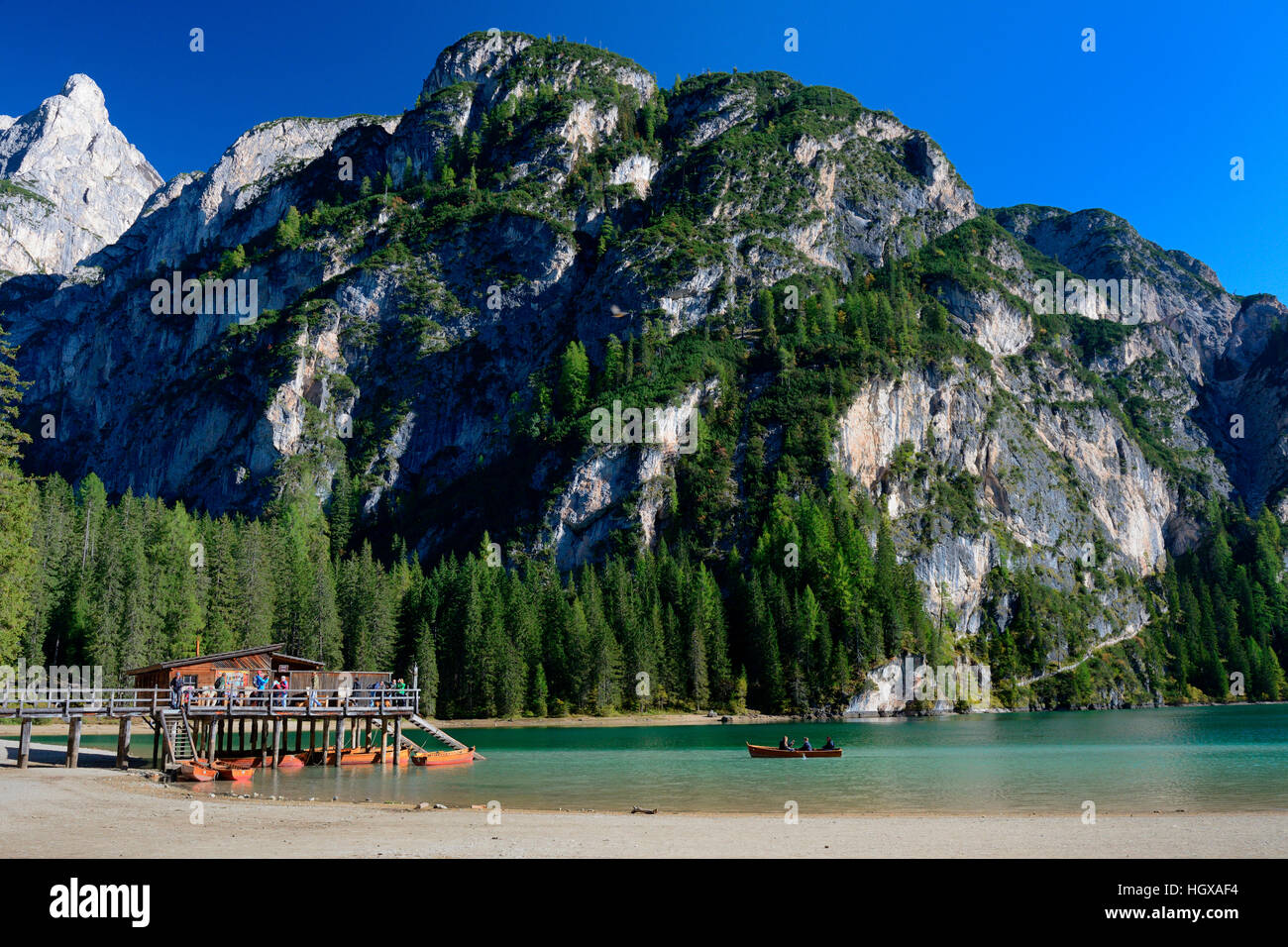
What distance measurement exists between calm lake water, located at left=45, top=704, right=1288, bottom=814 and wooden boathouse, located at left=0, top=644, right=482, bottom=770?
3.20 m

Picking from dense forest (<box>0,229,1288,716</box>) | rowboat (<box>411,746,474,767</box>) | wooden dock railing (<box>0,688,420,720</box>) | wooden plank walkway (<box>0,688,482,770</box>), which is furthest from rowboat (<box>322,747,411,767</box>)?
dense forest (<box>0,229,1288,716</box>)

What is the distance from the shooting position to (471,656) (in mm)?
96625

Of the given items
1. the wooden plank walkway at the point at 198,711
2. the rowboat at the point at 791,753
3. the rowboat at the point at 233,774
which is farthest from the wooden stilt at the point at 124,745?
the rowboat at the point at 791,753

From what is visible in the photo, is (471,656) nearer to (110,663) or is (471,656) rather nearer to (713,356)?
(110,663)

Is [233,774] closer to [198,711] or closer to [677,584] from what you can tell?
[198,711]

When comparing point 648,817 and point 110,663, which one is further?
point 110,663

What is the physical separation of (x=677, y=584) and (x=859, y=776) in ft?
235

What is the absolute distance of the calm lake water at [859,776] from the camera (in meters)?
33.4

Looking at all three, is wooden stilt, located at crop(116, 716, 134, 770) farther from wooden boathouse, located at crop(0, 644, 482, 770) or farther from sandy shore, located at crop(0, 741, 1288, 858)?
sandy shore, located at crop(0, 741, 1288, 858)

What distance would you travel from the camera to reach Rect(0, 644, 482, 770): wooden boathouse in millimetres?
41500

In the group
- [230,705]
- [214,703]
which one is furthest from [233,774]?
[214,703]

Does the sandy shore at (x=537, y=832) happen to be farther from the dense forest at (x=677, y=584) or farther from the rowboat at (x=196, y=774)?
the dense forest at (x=677, y=584)
